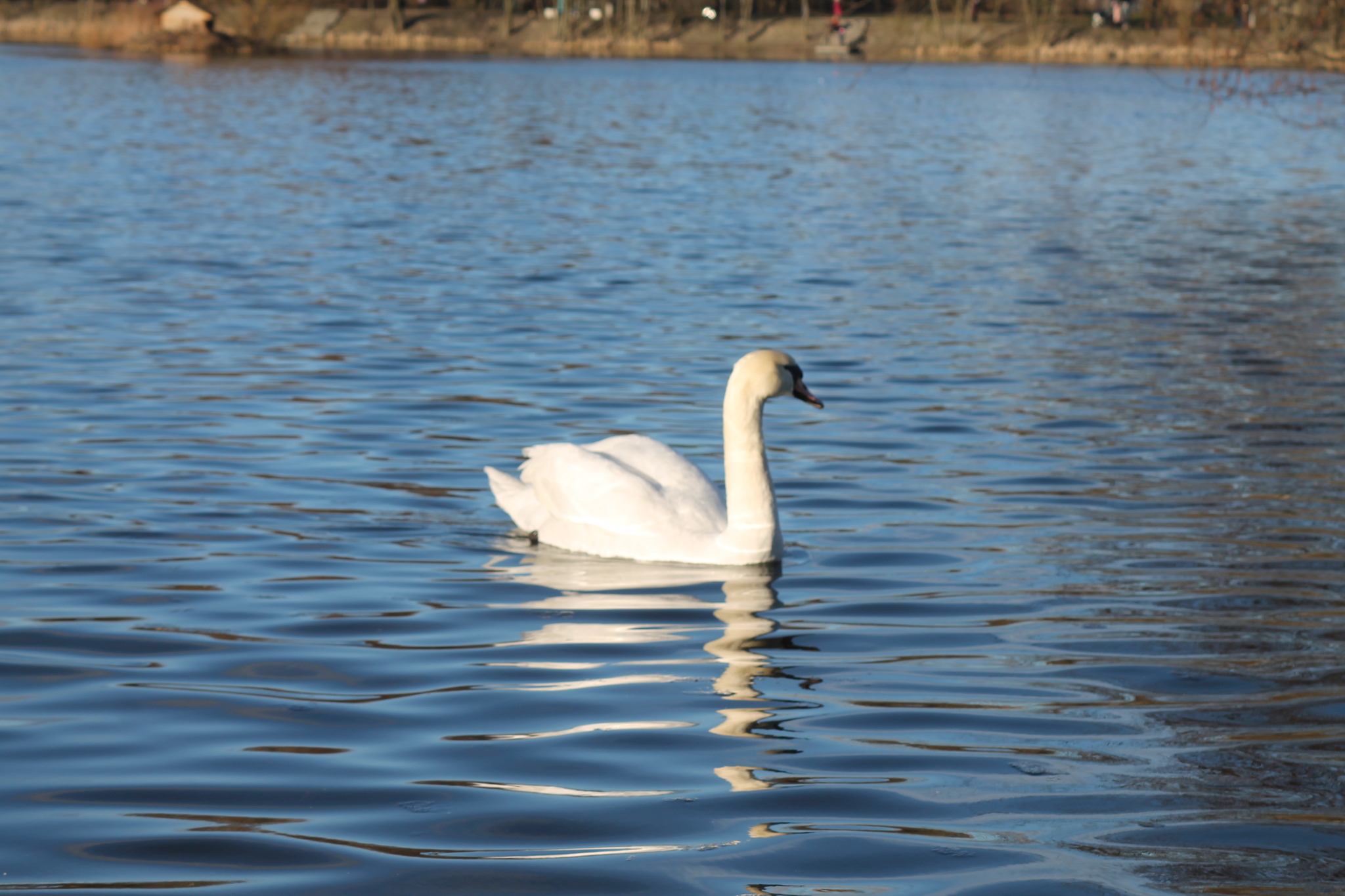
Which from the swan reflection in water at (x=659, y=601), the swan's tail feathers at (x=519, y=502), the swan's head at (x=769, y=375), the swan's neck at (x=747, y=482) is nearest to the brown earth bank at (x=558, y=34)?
the swan's tail feathers at (x=519, y=502)

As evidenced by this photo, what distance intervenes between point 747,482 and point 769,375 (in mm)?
483

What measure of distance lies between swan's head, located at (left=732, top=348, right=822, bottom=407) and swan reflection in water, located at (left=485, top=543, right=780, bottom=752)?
749 mm

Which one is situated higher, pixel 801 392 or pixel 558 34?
pixel 558 34

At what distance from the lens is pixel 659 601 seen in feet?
22.0

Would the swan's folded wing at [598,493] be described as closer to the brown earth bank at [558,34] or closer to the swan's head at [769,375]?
the swan's head at [769,375]

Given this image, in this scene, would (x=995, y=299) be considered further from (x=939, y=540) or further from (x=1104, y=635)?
(x=1104, y=635)

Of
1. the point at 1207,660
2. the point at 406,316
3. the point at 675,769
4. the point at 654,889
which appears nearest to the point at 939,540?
the point at 1207,660

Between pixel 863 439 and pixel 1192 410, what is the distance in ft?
7.59

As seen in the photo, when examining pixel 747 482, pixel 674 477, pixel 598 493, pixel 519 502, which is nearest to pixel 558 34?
pixel 519 502

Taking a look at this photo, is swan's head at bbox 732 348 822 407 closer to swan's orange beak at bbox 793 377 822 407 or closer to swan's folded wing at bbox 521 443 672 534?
swan's orange beak at bbox 793 377 822 407

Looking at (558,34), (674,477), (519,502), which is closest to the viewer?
(674,477)

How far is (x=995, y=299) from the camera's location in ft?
52.2

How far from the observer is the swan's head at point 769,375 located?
23.5 ft

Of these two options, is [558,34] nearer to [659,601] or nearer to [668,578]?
[668,578]
